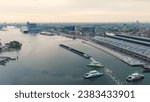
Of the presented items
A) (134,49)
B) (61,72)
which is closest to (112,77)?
(61,72)

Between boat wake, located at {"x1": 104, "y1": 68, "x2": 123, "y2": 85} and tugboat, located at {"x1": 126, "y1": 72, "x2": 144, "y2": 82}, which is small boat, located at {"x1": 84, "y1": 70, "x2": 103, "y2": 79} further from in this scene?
tugboat, located at {"x1": 126, "y1": 72, "x2": 144, "y2": 82}

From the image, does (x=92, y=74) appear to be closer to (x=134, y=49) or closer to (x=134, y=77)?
(x=134, y=77)

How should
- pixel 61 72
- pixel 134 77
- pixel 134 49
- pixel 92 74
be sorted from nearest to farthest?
1. pixel 134 77
2. pixel 92 74
3. pixel 61 72
4. pixel 134 49

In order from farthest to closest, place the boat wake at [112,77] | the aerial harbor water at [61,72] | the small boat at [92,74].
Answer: the small boat at [92,74] → the aerial harbor water at [61,72] → the boat wake at [112,77]

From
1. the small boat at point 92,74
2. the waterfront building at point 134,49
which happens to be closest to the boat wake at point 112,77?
the small boat at point 92,74

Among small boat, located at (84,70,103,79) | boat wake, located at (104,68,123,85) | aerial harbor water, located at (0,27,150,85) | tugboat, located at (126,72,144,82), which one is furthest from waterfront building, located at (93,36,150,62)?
small boat, located at (84,70,103,79)

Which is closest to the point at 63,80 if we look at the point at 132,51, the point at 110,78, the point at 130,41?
the point at 110,78

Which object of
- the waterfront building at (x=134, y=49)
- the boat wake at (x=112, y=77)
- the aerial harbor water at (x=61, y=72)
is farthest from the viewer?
the waterfront building at (x=134, y=49)

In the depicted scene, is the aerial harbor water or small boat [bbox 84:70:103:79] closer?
the aerial harbor water

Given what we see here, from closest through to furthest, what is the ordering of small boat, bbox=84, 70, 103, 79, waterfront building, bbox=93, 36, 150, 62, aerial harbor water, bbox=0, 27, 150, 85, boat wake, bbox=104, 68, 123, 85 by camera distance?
1. boat wake, bbox=104, 68, 123, 85
2. aerial harbor water, bbox=0, 27, 150, 85
3. small boat, bbox=84, 70, 103, 79
4. waterfront building, bbox=93, 36, 150, 62

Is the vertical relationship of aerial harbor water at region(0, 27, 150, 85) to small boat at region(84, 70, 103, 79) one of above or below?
below

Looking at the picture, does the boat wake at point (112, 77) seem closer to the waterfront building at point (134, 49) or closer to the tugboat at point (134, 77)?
the tugboat at point (134, 77)

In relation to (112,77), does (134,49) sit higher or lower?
higher

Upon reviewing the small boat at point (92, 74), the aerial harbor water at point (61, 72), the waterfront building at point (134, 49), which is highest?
the waterfront building at point (134, 49)
